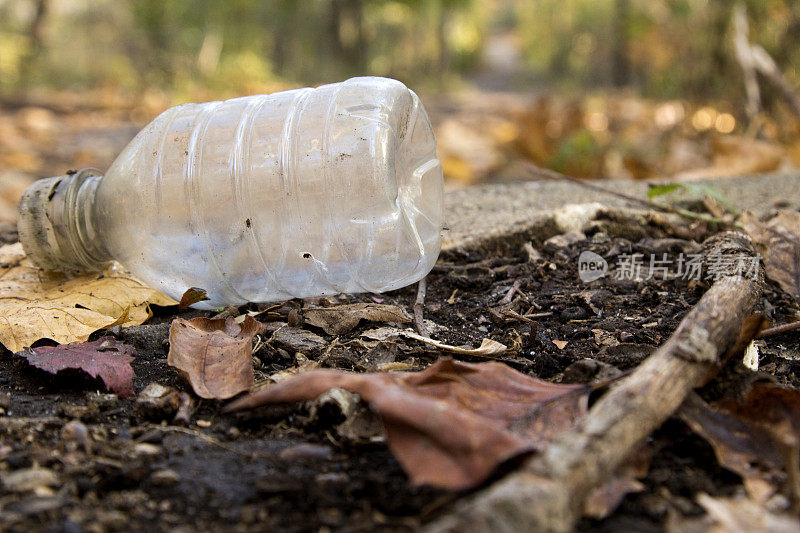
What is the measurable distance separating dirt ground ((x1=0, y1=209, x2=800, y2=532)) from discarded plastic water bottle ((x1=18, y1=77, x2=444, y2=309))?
0.46 feet

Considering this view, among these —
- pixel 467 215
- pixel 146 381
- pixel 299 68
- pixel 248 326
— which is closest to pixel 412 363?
pixel 248 326

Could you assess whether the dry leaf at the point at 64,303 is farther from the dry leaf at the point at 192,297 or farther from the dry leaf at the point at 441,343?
the dry leaf at the point at 441,343

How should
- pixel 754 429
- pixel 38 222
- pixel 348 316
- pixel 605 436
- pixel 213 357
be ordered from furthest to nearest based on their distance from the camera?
pixel 38 222, pixel 348 316, pixel 213 357, pixel 754 429, pixel 605 436

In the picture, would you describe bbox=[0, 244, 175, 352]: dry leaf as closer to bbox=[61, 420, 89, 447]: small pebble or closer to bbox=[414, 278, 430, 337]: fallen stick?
bbox=[61, 420, 89, 447]: small pebble

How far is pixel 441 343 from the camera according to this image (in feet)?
4.75

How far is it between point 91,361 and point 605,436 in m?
0.96

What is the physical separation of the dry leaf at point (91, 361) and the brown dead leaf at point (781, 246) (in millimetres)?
1524

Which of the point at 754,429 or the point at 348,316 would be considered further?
the point at 348,316

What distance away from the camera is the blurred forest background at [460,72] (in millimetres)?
4980

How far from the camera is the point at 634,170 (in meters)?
4.30

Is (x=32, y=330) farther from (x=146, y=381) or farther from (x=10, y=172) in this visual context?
(x=10, y=172)

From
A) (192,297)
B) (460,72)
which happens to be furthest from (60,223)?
(460,72)

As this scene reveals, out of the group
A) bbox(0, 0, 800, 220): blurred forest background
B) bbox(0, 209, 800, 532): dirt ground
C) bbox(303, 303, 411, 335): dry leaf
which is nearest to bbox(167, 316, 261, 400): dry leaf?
bbox(0, 209, 800, 532): dirt ground

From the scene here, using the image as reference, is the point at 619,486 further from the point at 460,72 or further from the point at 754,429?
the point at 460,72
